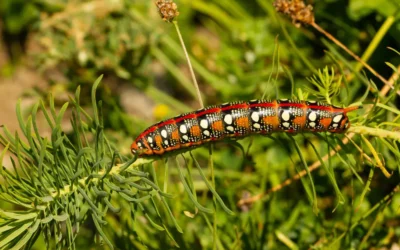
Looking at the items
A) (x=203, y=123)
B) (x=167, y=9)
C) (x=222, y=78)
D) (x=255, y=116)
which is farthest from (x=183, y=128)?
(x=222, y=78)

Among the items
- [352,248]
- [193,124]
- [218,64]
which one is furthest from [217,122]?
[218,64]

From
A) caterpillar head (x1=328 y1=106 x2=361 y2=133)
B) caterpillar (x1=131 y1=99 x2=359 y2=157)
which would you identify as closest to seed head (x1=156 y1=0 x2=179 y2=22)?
caterpillar (x1=131 y1=99 x2=359 y2=157)

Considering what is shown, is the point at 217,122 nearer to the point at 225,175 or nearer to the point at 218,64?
the point at 225,175

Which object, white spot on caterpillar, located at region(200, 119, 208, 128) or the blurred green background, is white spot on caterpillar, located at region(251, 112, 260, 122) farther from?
the blurred green background

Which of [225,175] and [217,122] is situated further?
[225,175]

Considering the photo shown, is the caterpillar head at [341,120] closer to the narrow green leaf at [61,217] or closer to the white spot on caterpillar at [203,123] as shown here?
the white spot on caterpillar at [203,123]

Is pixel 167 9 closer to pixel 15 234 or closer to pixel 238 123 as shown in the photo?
pixel 238 123

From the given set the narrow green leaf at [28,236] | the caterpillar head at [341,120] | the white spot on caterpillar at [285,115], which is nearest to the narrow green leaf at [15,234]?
the narrow green leaf at [28,236]
